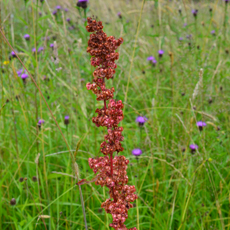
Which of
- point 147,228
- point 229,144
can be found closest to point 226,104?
point 229,144

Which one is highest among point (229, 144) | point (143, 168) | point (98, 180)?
point (98, 180)

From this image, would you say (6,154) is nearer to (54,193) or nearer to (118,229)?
(54,193)

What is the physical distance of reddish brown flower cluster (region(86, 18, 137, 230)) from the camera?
74 cm

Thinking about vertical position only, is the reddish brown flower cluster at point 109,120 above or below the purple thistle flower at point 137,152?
above

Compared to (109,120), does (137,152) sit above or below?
below

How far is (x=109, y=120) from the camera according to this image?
0.74 meters

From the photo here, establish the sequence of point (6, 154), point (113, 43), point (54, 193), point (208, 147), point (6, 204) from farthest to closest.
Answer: point (6, 154)
point (208, 147)
point (54, 193)
point (6, 204)
point (113, 43)

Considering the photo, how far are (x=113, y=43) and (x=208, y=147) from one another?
1.40 metres

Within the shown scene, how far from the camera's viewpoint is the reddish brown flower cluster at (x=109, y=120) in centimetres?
74

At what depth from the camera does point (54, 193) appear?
1706mm

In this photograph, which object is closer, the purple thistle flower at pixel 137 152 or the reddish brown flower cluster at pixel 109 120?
the reddish brown flower cluster at pixel 109 120

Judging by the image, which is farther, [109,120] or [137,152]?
[137,152]

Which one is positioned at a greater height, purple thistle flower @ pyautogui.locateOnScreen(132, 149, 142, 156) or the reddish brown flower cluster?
the reddish brown flower cluster

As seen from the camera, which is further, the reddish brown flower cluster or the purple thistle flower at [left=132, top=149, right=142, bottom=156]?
the purple thistle flower at [left=132, top=149, right=142, bottom=156]
